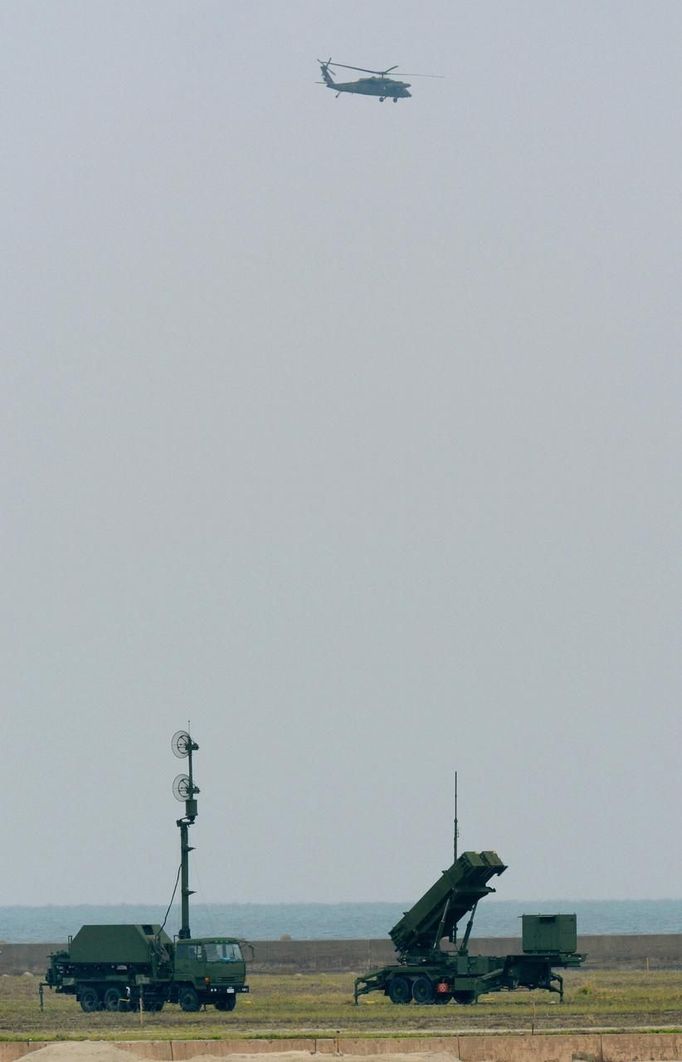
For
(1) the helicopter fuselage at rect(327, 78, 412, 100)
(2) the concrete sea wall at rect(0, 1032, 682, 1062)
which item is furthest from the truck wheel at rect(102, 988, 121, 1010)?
(1) the helicopter fuselage at rect(327, 78, 412, 100)

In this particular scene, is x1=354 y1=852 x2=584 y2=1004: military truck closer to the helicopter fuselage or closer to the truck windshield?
the truck windshield

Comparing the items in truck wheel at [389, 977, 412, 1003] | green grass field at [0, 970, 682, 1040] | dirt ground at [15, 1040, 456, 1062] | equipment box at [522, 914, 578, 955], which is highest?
equipment box at [522, 914, 578, 955]

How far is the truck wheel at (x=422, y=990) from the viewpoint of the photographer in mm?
46156

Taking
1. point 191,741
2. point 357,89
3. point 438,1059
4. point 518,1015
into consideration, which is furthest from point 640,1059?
point 357,89

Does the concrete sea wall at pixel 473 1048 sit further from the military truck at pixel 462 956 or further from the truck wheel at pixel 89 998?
the truck wheel at pixel 89 998

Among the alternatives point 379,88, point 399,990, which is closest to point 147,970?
point 399,990

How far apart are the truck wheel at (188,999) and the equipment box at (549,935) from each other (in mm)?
8173

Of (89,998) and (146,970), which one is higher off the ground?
(146,970)

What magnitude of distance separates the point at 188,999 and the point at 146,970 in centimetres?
136

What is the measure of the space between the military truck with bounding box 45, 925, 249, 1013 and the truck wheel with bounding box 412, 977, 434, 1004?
417 centimetres

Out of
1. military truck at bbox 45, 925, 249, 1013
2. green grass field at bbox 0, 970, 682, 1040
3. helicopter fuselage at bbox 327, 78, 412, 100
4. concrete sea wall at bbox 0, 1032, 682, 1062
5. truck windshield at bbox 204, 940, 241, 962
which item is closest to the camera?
concrete sea wall at bbox 0, 1032, 682, 1062

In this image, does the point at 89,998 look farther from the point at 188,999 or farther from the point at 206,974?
the point at 206,974

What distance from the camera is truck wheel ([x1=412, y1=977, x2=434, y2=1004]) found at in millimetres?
46156

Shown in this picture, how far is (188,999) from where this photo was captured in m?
46.9
